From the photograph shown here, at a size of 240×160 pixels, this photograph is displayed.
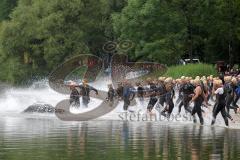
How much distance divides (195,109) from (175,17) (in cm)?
3917

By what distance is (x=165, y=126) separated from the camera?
35.0m

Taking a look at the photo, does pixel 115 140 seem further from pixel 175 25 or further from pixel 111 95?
pixel 175 25

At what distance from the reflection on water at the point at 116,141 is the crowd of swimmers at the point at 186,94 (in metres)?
1.40

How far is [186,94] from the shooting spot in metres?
39.4

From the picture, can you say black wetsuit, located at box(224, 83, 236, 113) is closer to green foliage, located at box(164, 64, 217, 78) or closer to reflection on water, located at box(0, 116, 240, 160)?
reflection on water, located at box(0, 116, 240, 160)

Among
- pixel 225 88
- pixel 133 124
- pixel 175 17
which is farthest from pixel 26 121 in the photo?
pixel 175 17

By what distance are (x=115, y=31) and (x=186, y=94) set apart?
4271cm

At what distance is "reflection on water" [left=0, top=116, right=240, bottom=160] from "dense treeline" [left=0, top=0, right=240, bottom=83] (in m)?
39.9

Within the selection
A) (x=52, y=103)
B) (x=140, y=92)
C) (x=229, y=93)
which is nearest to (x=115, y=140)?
(x=229, y=93)

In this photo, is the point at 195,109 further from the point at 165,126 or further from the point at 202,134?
the point at 202,134

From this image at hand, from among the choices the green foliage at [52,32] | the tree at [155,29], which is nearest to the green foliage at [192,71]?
the tree at [155,29]

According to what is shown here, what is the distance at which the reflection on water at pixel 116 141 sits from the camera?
22656mm

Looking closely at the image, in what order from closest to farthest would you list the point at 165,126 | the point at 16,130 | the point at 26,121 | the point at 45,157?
the point at 45,157, the point at 16,130, the point at 165,126, the point at 26,121

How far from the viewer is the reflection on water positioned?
2266cm
